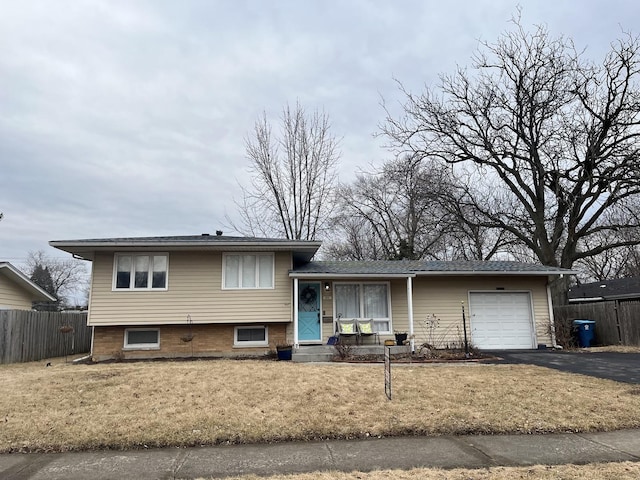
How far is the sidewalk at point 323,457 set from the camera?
4.77 metres

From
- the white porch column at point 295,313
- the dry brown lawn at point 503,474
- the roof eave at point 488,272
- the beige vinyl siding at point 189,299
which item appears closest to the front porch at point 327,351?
the white porch column at point 295,313

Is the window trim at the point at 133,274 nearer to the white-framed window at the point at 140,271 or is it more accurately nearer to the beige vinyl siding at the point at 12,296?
the white-framed window at the point at 140,271

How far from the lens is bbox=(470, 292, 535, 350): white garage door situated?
15781 mm

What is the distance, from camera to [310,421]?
6367 millimetres

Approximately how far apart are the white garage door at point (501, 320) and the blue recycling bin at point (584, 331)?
2256 mm

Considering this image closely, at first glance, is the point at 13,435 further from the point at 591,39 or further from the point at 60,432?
the point at 591,39

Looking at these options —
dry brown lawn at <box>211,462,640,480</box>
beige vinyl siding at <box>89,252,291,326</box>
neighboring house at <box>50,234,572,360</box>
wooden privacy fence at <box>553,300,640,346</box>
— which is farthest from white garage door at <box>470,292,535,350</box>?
dry brown lawn at <box>211,462,640,480</box>

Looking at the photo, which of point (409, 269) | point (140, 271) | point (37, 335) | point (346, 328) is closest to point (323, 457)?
point (346, 328)

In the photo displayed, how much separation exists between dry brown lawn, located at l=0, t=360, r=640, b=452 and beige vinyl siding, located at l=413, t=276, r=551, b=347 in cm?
576

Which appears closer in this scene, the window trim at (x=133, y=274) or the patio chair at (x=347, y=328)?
the window trim at (x=133, y=274)

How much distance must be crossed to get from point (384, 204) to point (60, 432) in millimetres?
28816

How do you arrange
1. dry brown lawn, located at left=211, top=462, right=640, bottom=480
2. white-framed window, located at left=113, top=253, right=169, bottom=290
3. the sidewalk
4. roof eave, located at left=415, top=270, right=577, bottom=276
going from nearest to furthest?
1. dry brown lawn, located at left=211, top=462, right=640, bottom=480
2. the sidewalk
3. white-framed window, located at left=113, top=253, right=169, bottom=290
4. roof eave, located at left=415, top=270, right=577, bottom=276

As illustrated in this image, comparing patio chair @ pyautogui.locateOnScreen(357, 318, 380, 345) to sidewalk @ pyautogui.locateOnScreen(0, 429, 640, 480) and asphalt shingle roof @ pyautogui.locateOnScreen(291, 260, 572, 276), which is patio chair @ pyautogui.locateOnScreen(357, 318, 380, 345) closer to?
asphalt shingle roof @ pyautogui.locateOnScreen(291, 260, 572, 276)

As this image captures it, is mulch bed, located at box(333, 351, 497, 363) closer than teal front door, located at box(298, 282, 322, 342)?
Yes
